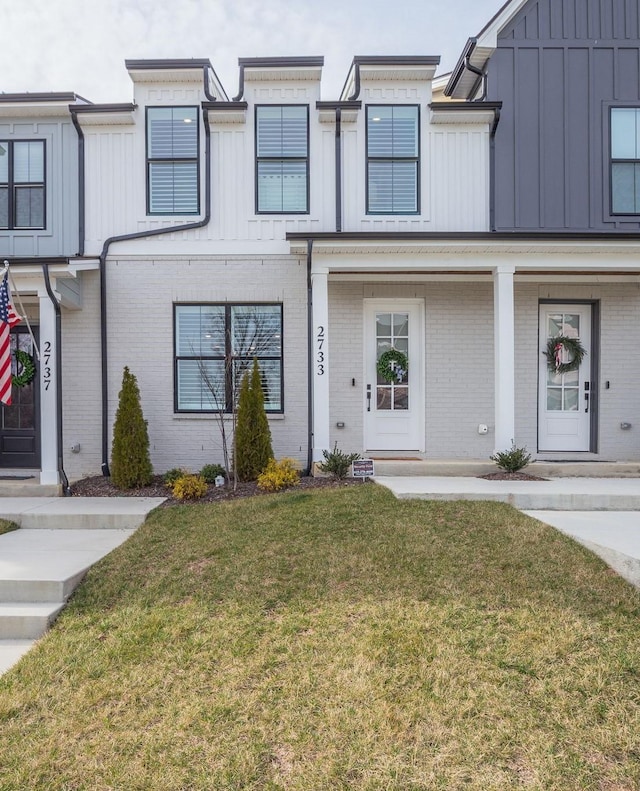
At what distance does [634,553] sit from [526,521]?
3.32 feet

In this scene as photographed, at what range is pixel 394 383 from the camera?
24.9ft

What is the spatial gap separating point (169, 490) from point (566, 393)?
6213 mm

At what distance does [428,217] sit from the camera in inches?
292

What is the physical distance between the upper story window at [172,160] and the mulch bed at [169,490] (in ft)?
13.6

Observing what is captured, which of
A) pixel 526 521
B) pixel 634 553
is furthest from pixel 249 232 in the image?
pixel 634 553

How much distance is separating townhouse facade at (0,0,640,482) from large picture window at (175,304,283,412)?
34 mm

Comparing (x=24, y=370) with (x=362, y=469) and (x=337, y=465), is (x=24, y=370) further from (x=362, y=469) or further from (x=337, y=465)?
(x=362, y=469)

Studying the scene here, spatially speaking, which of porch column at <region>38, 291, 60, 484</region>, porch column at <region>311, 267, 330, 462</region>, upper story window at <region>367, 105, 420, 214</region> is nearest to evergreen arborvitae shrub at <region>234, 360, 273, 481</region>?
porch column at <region>311, 267, 330, 462</region>

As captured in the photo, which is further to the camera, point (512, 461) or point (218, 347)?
point (218, 347)

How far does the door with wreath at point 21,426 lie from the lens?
7.45 meters

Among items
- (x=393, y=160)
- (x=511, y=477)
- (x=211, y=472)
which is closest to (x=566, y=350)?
(x=511, y=477)

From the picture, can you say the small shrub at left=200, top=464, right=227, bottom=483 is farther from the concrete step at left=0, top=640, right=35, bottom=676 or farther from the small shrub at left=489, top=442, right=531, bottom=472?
the small shrub at left=489, top=442, right=531, bottom=472

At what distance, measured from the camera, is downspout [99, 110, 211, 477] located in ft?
23.6

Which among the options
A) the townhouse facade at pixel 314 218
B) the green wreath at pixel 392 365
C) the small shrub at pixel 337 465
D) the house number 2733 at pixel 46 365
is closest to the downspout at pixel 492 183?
the townhouse facade at pixel 314 218
